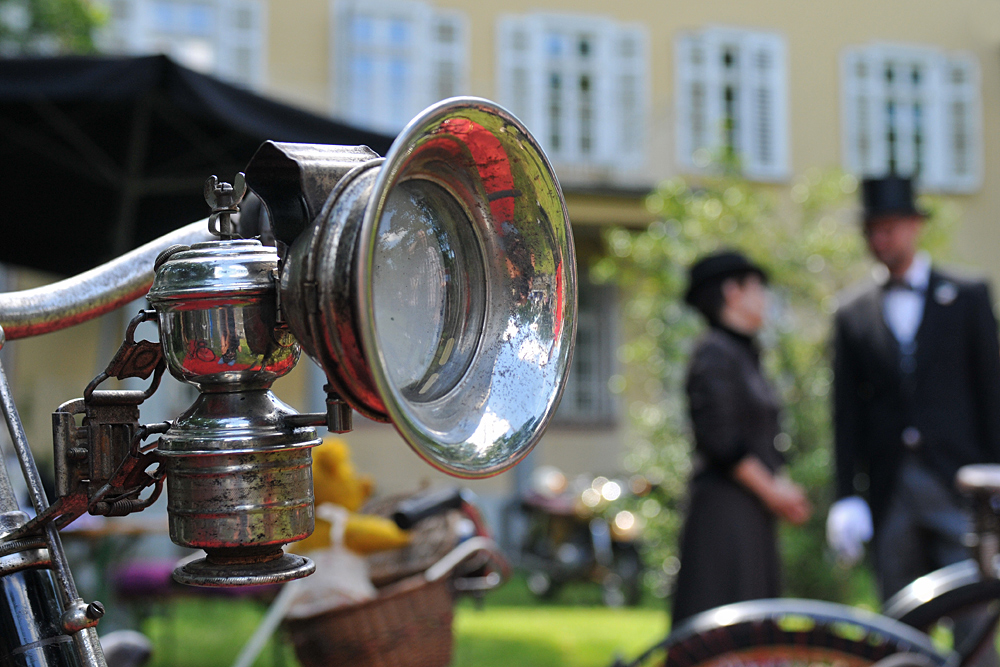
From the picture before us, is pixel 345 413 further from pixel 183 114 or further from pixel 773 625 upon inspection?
pixel 183 114

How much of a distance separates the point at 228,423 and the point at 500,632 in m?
5.99

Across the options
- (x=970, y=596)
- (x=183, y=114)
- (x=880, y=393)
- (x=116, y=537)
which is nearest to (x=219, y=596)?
(x=116, y=537)

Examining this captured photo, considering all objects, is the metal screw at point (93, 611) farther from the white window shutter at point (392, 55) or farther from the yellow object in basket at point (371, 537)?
the white window shutter at point (392, 55)

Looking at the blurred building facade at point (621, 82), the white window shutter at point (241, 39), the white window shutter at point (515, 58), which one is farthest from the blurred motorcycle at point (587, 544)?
the white window shutter at point (241, 39)

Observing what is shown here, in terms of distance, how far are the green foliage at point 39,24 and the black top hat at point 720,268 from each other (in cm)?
635

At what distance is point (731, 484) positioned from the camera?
11.8 feet

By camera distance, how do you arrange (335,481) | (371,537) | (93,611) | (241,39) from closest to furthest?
(93,611) < (371,537) < (335,481) < (241,39)

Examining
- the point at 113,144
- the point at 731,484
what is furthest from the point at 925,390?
the point at 113,144

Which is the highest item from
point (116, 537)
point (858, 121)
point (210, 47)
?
point (210, 47)

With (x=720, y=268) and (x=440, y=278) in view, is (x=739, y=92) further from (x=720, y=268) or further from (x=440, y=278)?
(x=440, y=278)

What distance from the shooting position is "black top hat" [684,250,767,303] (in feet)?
12.2

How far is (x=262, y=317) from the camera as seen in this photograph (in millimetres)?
637

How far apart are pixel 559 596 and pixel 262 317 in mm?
7943

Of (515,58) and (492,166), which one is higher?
(515,58)
